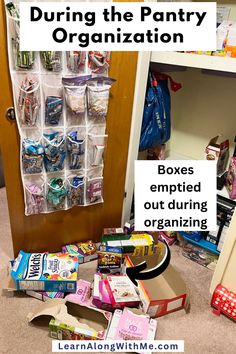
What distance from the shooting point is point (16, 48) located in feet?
3.47

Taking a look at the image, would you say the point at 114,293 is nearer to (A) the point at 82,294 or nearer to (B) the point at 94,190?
(A) the point at 82,294

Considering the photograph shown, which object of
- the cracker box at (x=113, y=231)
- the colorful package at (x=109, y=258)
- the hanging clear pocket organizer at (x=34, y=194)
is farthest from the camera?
the cracker box at (x=113, y=231)

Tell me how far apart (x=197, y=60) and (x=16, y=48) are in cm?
78

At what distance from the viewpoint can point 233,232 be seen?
1217 millimetres

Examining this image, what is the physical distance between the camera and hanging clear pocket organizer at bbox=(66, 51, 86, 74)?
45.3 inches

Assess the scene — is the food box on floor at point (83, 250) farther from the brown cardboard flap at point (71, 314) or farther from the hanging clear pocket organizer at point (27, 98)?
the hanging clear pocket organizer at point (27, 98)

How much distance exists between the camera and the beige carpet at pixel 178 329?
116 centimetres

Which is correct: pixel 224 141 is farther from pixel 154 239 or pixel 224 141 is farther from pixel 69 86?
pixel 69 86

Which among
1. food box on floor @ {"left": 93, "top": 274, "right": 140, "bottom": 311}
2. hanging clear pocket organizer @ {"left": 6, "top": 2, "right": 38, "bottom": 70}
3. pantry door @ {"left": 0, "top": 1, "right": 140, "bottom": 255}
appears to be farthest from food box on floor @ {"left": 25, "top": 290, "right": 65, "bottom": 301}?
hanging clear pocket organizer @ {"left": 6, "top": 2, "right": 38, "bottom": 70}

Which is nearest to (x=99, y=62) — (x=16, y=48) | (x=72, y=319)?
(x=16, y=48)

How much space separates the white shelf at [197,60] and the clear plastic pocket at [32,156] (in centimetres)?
71

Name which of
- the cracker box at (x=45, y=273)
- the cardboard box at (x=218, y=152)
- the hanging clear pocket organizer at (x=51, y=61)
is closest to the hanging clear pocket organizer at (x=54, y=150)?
the hanging clear pocket organizer at (x=51, y=61)

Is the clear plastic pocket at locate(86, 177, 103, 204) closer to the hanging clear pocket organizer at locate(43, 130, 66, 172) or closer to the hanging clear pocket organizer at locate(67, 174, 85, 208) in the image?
the hanging clear pocket organizer at locate(67, 174, 85, 208)

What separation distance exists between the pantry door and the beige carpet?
0.83ft
